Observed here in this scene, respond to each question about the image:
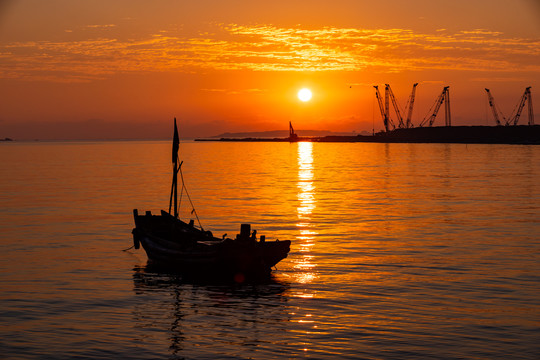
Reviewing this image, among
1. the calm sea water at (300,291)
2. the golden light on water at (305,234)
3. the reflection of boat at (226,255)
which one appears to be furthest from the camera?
the golden light on water at (305,234)

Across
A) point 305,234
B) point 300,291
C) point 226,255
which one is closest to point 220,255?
point 226,255

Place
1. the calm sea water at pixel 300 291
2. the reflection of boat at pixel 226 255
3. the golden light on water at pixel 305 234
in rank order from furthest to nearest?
the golden light on water at pixel 305 234 < the reflection of boat at pixel 226 255 < the calm sea water at pixel 300 291

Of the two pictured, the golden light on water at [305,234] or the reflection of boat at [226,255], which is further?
the golden light on water at [305,234]

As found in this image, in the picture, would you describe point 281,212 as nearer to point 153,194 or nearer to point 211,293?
point 153,194

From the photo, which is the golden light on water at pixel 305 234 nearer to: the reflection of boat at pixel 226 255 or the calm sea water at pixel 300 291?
the calm sea water at pixel 300 291

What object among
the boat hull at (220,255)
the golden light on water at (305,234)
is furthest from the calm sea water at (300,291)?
the boat hull at (220,255)

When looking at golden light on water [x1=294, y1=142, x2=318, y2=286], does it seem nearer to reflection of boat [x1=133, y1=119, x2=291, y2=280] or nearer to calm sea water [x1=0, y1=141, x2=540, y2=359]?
calm sea water [x1=0, y1=141, x2=540, y2=359]

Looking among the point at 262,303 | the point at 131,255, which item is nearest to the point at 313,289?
the point at 262,303

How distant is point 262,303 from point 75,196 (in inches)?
2066

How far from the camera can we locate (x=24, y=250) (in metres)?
40.7

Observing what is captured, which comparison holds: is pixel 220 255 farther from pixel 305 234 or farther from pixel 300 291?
pixel 305 234

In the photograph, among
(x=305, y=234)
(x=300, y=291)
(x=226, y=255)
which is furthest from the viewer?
Answer: (x=305, y=234)

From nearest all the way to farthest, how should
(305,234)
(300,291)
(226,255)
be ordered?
(300,291) → (226,255) → (305,234)

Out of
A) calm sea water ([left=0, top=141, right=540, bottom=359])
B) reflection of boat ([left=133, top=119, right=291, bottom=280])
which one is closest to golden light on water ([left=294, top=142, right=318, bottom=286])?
calm sea water ([left=0, top=141, right=540, bottom=359])
